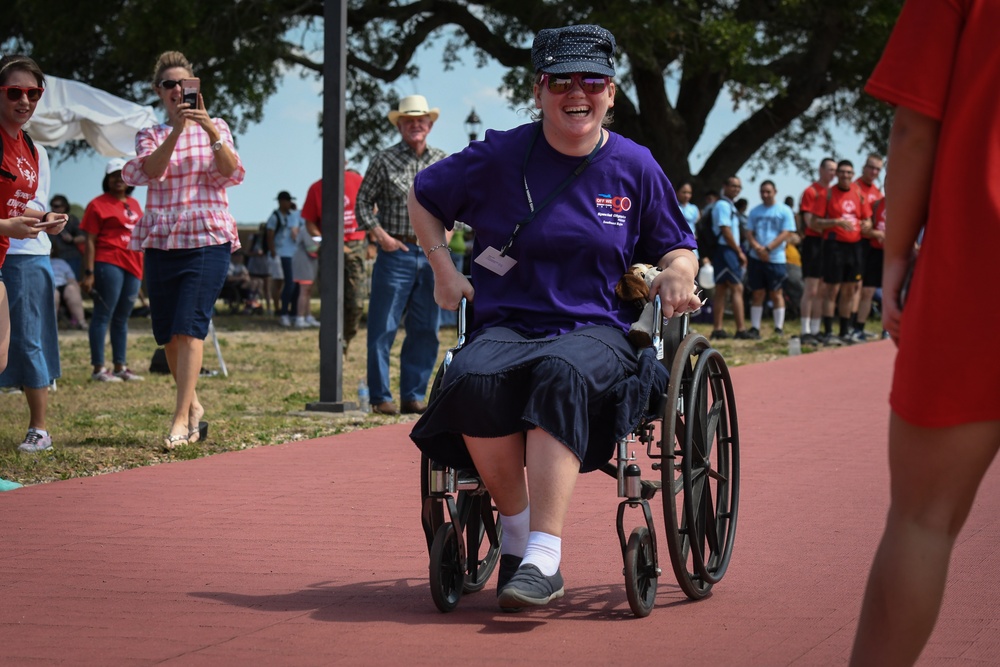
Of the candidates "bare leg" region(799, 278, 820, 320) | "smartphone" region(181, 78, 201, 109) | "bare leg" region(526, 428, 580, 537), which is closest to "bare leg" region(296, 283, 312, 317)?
"bare leg" region(799, 278, 820, 320)

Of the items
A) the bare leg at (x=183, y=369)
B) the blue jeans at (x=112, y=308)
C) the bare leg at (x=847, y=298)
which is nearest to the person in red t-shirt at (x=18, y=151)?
the bare leg at (x=183, y=369)

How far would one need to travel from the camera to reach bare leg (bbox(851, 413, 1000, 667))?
9.36 feet

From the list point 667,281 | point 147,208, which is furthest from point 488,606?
point 147,208

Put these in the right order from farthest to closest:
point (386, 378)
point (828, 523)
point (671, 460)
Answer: point (386, 378) < point (828, 523) < point (671, 460)

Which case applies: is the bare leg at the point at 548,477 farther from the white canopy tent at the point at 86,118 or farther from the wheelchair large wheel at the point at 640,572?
the white canopy tent at the point at 86,118

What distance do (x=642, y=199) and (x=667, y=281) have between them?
342mm

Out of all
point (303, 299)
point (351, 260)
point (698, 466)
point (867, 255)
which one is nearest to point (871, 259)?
point (867, 255)

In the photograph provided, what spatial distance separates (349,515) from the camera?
6.35 metres

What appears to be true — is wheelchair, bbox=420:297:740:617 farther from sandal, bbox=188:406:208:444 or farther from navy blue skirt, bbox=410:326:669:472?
sandal, bbox=188:406:208:444

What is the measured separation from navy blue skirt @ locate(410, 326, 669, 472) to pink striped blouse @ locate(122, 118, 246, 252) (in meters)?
3.87

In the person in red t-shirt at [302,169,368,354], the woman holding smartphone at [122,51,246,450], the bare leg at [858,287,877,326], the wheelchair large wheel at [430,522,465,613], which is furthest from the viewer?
the bare leg at [858,287,877,326]

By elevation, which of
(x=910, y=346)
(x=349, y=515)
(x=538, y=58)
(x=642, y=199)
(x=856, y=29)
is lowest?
(x=349, y=515)

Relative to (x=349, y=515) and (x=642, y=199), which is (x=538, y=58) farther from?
(x=349, y=515)

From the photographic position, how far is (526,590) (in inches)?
167
